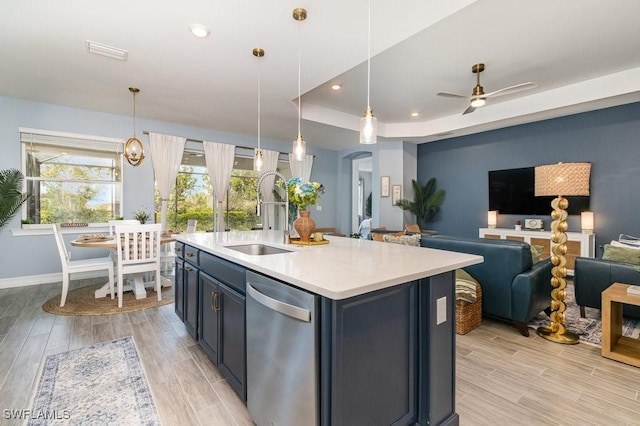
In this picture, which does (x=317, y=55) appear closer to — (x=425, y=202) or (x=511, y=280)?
(x=511, y=280)

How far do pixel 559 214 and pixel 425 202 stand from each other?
3.96 metres

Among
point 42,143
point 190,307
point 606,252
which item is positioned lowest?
point 190,307

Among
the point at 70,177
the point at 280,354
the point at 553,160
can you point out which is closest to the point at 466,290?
the point at 280,354

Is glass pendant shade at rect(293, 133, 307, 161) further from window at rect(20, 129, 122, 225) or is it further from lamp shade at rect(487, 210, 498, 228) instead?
lamp shade at rect(487, 210, 498, 228)

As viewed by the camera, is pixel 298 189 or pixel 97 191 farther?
pixel 97 191

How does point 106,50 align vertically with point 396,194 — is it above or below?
above

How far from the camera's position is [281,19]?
243cm

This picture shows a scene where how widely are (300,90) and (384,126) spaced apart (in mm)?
2854

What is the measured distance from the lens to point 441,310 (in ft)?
4.87

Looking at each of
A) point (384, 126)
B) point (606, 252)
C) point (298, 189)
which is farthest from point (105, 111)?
point (606, 252)

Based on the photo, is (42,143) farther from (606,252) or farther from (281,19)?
(606,252)

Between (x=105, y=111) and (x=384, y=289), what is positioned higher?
(x=105, y=111)

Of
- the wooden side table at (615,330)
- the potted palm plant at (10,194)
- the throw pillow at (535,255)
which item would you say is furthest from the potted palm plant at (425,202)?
the potted palm plant at (10,194)

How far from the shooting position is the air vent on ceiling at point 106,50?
2779mm
